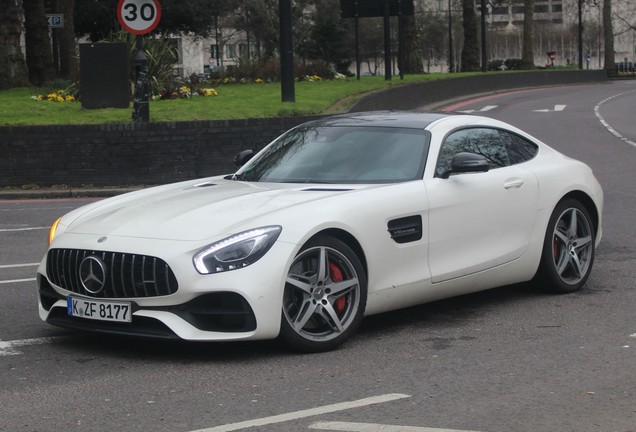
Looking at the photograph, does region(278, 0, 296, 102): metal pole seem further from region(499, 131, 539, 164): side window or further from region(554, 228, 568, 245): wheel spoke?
region(554, 228, 568, 245): wheel spoke

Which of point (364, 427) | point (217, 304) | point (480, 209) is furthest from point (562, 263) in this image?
point (364, 427)

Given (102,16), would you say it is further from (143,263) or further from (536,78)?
(143,263)

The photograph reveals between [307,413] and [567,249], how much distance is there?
12.4 ft

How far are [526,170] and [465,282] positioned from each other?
1179mm

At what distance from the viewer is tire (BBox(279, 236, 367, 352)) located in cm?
659

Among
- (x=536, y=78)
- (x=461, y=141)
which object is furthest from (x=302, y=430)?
(x=536, y=78)

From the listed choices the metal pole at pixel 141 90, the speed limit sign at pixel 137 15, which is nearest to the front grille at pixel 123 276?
the speed limit sign at pixel 137 15

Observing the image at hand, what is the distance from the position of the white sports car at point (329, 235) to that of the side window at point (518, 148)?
12 mm

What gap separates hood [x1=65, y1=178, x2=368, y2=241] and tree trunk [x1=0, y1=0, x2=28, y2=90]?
69.4 ft

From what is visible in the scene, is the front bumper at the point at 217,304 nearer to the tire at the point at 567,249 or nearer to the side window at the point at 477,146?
the side window at the point at 477,146

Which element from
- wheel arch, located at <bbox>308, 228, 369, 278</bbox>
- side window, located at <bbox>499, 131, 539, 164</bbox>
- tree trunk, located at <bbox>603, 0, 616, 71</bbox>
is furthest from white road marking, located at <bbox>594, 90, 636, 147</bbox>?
tree trunk, located at <bbox>603, 0, 616, 71</bbox>

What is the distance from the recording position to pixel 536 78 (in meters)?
57.8

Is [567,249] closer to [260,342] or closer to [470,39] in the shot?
[260,342]

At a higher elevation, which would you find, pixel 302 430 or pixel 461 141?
pixel 461 141
